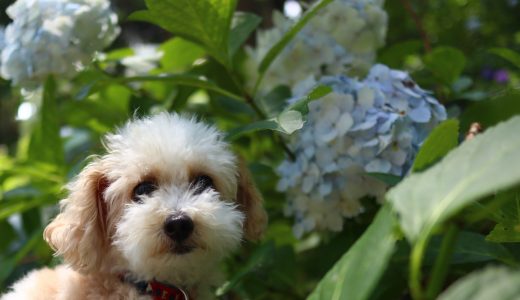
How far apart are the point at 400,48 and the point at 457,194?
4.19ft

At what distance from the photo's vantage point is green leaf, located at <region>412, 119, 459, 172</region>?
904 millimetres

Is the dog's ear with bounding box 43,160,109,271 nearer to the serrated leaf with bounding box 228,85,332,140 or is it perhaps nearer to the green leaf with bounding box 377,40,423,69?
the serrated leaf with bounding box 228,85,332,140

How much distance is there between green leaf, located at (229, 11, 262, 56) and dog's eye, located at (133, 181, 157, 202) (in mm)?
440

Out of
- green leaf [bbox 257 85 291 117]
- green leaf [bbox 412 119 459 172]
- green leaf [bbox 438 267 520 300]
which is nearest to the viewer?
green leaf [bbox 438 267 520 300]

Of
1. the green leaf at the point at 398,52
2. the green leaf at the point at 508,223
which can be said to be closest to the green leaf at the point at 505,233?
the green leaf at the point at 508,223

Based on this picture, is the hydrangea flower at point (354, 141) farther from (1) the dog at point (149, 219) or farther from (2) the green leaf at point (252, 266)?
(1) the dog at point (149, 219)

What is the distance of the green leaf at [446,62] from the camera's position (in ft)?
5.51

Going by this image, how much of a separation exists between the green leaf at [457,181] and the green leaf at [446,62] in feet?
3.40

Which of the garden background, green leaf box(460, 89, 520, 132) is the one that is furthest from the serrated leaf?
green leaf box(460, 89, 520, 132)

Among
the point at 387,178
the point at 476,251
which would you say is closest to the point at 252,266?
the point at 387,178

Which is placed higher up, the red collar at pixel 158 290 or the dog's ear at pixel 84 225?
the dog's ear at pixel 84 225

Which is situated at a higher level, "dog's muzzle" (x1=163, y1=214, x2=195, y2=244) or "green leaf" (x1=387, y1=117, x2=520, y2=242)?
"green leaf" (x1=387, y1=117, x2=520, y2=242)

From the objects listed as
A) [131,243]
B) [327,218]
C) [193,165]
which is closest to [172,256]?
[131,243]

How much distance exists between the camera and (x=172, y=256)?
1219mm
